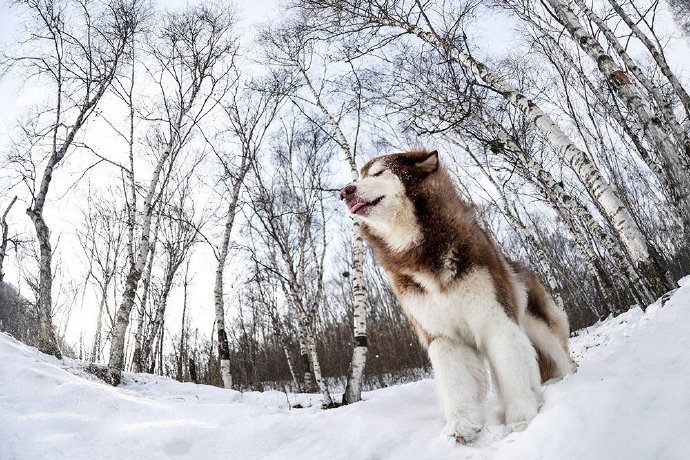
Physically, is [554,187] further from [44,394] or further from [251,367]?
[251,367]

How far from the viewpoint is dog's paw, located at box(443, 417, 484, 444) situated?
191cm

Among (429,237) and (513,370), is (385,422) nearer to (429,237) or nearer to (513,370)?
(513,370)

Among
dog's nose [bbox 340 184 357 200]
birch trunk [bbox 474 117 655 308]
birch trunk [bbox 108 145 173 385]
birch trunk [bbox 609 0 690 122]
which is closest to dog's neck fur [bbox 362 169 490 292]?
dog's nose [bbox 340 184 357 200]

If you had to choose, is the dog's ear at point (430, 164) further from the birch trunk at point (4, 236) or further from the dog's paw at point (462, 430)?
the birch trunk at point (4, 236)

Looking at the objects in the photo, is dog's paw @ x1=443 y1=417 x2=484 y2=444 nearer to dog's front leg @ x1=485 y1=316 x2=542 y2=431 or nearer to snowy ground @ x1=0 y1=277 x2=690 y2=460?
snowy ground @ x1=0 y1=277 x2=690 y2=460

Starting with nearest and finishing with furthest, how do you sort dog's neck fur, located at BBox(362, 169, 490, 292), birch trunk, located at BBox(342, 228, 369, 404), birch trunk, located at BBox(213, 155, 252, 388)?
1. dog's neck fur, located at BBox(362, 169, 490, 292)
2. birch trunk, located at BBox(342, 228, 369, 404)
3. birch trunk, located at BBox(213, 155, 252, 388)

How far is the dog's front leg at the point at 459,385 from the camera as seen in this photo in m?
1.97

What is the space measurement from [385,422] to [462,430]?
A: 64 centimetres

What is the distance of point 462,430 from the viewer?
1.93 metres

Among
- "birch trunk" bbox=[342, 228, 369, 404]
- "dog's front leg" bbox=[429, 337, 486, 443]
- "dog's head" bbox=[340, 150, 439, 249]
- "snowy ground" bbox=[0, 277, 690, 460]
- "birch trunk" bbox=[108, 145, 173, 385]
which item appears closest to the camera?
"snowy ground" bbox=[0, 277, 690, 460]

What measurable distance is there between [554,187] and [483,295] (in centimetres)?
564

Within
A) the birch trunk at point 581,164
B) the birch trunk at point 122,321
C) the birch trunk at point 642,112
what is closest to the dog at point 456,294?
the birch trunk at point 581,164

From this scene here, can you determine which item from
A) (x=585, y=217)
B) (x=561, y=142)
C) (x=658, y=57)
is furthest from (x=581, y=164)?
(x=658, y=57)

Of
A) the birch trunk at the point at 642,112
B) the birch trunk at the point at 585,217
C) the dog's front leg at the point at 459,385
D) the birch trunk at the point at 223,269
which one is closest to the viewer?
the dog's front leg at the point at 459,385
